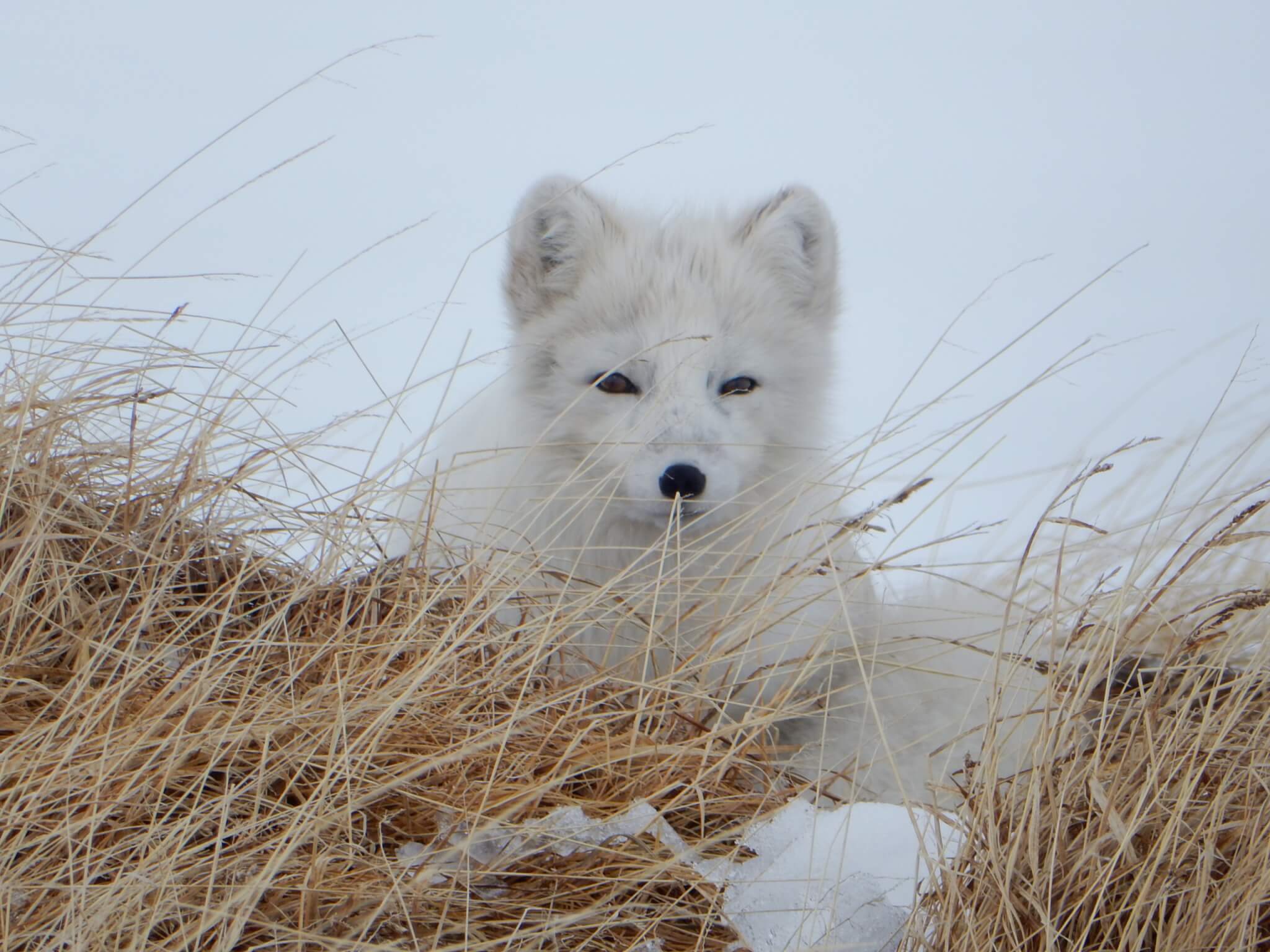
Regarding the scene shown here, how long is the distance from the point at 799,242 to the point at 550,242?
726 mm

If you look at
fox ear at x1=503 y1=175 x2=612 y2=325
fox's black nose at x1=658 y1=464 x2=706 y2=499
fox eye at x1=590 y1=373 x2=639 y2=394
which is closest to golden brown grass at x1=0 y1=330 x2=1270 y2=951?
fox's black nose at x1=658 y1=464 x2=706 y2=499

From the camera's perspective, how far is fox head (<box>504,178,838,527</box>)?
2.72 m

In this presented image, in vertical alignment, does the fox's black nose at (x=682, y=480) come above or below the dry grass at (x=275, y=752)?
above

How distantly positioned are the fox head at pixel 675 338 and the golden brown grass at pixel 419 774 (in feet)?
2.68

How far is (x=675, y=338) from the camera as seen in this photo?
2.79 metres

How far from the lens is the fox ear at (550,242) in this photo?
124 inches

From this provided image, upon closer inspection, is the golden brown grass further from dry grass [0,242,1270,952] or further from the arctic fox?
the arctic fox

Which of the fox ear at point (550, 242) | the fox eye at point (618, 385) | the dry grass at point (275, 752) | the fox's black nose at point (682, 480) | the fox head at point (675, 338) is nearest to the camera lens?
the dry grass at point (275, 752)

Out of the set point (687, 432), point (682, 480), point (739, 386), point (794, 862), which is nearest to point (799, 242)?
point (739, 386)

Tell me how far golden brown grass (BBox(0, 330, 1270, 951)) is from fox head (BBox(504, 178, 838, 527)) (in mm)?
816

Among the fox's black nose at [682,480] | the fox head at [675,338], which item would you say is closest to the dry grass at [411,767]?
the fox's black nose at [682,480]

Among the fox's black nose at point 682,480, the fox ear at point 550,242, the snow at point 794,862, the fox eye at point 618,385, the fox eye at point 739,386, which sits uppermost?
the fox ear at point 550,242

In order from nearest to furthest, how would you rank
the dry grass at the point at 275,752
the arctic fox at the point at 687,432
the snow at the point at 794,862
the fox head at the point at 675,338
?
the dry grass at the point at 275,752, the snow at the point at 794,862, the arctic fox at the point at 687,432, the fox head at the point at 675,338

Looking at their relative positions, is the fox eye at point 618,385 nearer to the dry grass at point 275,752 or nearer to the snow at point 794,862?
the dry grass at point 275,752
